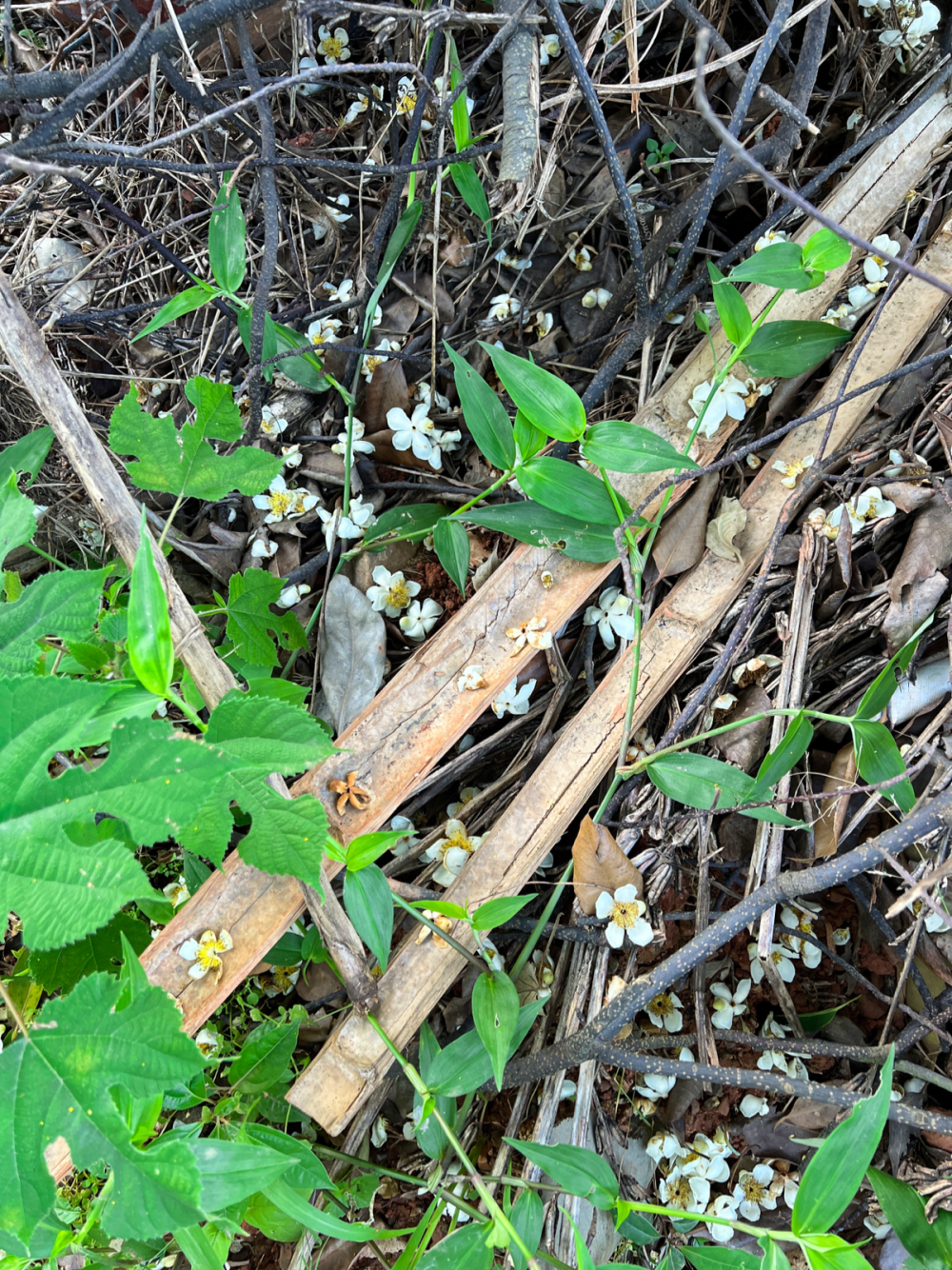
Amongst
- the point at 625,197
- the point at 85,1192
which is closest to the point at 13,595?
the point at 85,1192

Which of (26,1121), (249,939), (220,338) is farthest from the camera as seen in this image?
(220,338)

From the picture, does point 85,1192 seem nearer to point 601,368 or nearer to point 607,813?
point 607,813

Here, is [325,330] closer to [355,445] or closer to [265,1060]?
[355,445]

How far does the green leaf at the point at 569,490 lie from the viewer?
4.78ft

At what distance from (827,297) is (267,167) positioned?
1.13m

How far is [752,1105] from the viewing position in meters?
1.51

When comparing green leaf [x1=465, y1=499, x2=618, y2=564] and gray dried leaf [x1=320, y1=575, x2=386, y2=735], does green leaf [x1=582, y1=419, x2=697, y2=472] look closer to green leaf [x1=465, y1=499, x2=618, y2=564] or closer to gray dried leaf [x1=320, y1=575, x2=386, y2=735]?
green leaf [x1=465, y1=499, x2=618, y2=564]

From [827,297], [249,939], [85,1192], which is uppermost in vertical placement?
[827,297]

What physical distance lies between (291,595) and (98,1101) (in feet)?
3.39

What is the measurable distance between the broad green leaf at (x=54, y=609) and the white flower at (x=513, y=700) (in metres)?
0.75

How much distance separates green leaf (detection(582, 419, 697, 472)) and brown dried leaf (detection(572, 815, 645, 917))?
0.65m

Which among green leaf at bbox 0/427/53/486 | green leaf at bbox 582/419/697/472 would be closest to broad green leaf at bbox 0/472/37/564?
green leaf at bbox 0/427/53/486

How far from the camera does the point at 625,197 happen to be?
1.45 metres

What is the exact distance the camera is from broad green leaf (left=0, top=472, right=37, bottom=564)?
3.81 ft
